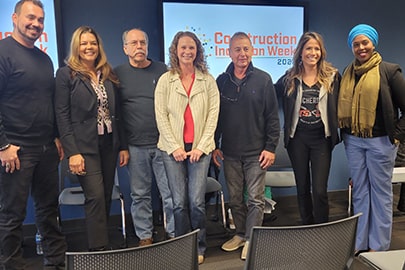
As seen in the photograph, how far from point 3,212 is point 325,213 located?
2161mm

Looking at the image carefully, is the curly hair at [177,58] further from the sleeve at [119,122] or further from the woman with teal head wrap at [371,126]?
the woman with teal head wrap at [371,126]

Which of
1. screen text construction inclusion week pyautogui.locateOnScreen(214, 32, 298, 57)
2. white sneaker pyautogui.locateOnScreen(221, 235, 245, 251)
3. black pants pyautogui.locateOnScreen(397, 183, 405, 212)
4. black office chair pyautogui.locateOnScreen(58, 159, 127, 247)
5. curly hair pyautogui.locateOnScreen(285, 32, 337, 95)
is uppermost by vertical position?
screen text construction inclusion week pyautogui.locateOnScreen(214, 32, 298, 57)

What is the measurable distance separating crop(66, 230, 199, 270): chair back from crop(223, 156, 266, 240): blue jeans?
57.9 inches

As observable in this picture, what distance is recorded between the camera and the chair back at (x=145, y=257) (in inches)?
43.1

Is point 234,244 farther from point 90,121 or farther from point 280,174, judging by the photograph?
point 90,121

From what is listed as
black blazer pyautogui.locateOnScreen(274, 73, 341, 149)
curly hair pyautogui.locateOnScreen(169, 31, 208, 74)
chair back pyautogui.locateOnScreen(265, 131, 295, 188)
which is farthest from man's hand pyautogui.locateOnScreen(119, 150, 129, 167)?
chair back pyautogui.locateOnScreen(265, 131, 295, 188)

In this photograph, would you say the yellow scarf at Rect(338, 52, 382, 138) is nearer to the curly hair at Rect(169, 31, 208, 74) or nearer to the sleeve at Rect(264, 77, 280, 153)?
the sleeve at Rect(264, 77, 280, 153)

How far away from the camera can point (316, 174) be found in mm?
2742

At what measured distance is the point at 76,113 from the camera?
238 centimetres

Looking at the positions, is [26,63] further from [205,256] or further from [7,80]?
[205,256]

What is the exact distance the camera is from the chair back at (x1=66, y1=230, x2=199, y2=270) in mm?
1094

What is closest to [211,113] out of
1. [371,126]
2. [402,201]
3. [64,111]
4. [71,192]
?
[64,111]

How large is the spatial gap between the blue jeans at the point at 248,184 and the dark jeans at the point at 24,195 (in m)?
1.19

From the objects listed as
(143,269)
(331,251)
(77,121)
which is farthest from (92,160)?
(331,251)
